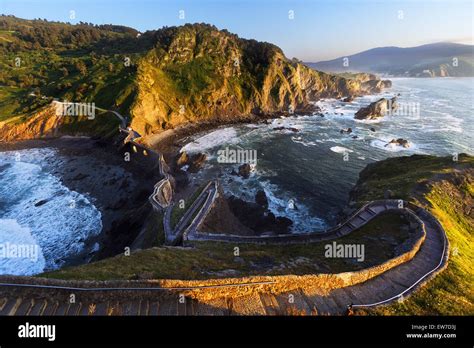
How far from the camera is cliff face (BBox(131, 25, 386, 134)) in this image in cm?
8251

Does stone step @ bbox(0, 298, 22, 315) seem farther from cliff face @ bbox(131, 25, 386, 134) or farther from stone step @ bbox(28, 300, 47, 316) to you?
cliff face @ bbox(131, 25, 386, 134)

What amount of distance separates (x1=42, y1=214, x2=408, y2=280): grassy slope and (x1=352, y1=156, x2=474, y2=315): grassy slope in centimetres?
380

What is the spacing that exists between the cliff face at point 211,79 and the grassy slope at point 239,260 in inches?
2309

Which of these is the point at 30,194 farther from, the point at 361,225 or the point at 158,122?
the point at 361,225

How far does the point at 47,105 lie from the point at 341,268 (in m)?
84.3

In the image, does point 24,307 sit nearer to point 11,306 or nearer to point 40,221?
point 11,306

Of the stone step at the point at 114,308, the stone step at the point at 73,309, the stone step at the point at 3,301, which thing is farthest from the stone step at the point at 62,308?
the stone step at the point at 3,301

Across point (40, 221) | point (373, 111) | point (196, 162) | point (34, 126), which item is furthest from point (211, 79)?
point (40, 221)

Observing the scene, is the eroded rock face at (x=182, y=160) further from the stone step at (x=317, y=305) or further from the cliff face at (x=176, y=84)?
the stone step at (x=317, y=305)

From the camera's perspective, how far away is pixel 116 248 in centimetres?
3169

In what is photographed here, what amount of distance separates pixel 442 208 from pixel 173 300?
96.2 ft

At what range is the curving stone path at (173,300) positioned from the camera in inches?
492

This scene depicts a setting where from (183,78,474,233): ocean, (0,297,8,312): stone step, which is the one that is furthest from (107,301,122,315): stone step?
(183,78,474,233): ocean
